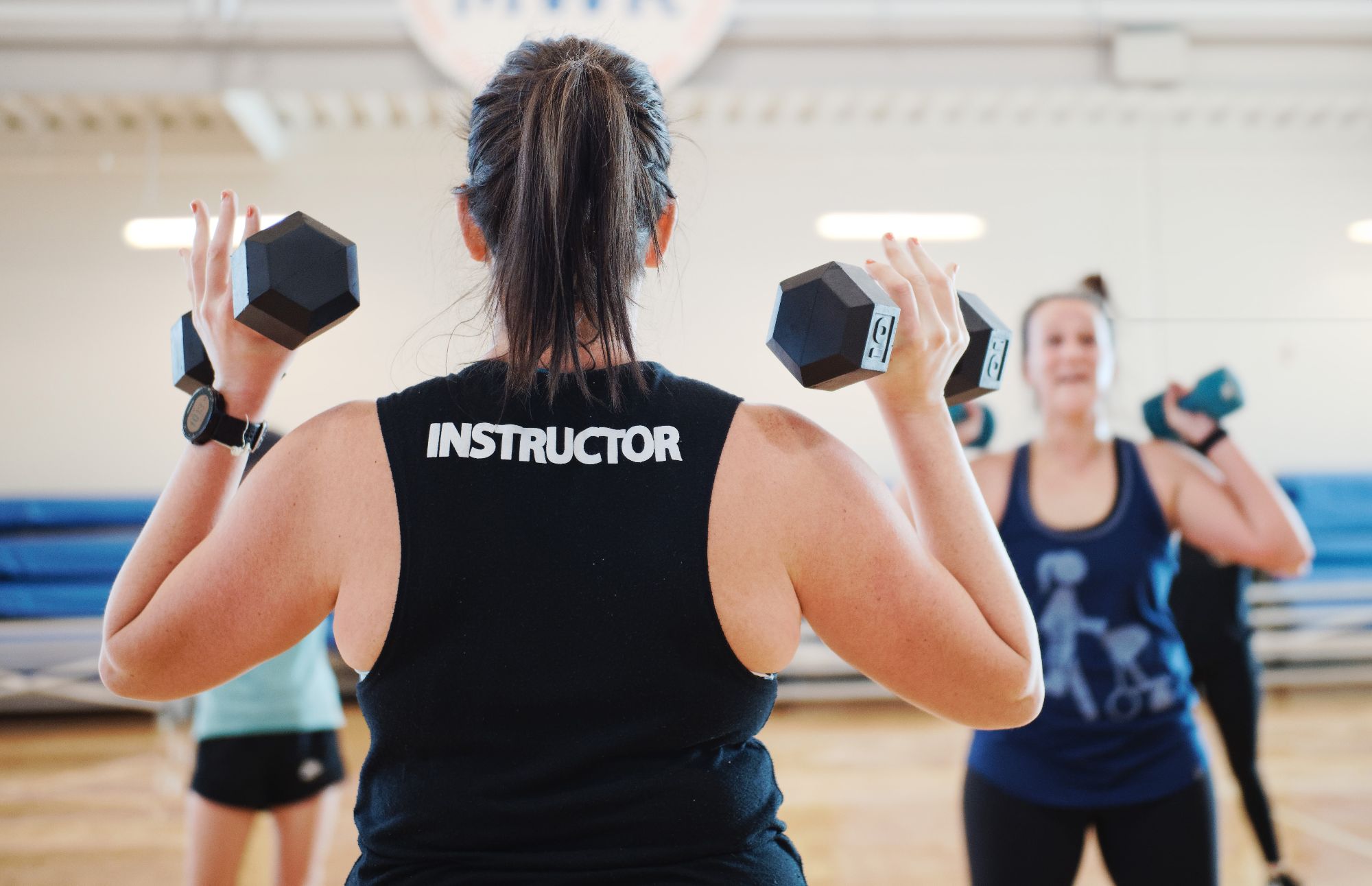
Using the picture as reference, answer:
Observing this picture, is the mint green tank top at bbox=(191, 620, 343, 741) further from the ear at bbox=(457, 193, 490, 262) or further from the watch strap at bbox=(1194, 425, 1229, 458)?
the watch strap at bbox=(1194, 425, 1229, 458)

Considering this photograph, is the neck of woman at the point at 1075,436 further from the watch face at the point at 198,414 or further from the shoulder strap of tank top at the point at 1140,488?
the watch face at the point at 198,414

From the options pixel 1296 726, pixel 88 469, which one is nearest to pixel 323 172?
pixel 88 469

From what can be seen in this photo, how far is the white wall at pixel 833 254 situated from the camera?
22.5 feet

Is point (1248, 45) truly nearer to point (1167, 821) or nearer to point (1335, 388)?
point (1335, 388)

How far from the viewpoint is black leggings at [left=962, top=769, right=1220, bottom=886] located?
1.80m

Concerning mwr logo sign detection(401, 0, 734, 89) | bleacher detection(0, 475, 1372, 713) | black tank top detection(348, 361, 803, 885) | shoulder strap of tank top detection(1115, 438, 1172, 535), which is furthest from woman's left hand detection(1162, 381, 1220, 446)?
bleacher detection(0, 475, 1372, 713)

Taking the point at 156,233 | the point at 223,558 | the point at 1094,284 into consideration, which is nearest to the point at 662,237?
the point at 223,558

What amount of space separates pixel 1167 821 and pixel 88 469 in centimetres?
691

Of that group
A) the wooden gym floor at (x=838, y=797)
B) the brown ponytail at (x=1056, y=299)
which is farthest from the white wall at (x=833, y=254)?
the brown ponytail at (x=1056, y=299)

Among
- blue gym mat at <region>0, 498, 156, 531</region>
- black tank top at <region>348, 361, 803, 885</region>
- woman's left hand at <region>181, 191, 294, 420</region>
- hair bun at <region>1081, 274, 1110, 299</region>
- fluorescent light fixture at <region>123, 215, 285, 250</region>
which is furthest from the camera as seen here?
fluorescent light fixture at <region>123, 215, 285, 250</region>

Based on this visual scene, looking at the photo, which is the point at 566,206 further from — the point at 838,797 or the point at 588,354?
the point at 838,797

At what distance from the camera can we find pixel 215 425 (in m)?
0.82

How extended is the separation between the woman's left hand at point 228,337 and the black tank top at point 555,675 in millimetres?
183

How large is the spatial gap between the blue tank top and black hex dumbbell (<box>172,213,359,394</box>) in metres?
1.49
